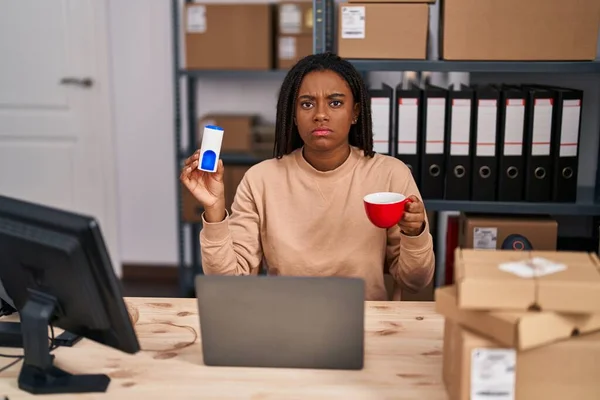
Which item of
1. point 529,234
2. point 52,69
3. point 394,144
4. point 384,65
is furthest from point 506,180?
point 52,69

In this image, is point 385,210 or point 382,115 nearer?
point 385,210

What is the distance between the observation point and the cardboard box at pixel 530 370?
1.25 metres

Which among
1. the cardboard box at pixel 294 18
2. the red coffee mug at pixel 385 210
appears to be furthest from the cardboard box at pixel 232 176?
the red coffee mug at pixel 385 210

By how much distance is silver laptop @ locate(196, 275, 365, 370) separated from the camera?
4.58 feet

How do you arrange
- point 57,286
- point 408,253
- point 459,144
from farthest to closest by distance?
point 459,144 < point 408,253 < point 57,286

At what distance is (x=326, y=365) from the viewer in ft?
4.82

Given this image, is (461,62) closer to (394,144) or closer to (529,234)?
(394,144)

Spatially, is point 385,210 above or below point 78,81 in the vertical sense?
below

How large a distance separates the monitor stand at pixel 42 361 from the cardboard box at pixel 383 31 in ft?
5.01

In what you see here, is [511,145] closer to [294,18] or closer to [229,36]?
[294,18]

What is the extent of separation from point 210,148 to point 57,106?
2728mm

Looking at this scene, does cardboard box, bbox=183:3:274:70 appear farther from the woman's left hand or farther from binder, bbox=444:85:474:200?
the woman's left hand

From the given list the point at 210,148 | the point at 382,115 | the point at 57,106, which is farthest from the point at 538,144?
the point at 57,106

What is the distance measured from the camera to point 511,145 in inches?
105
